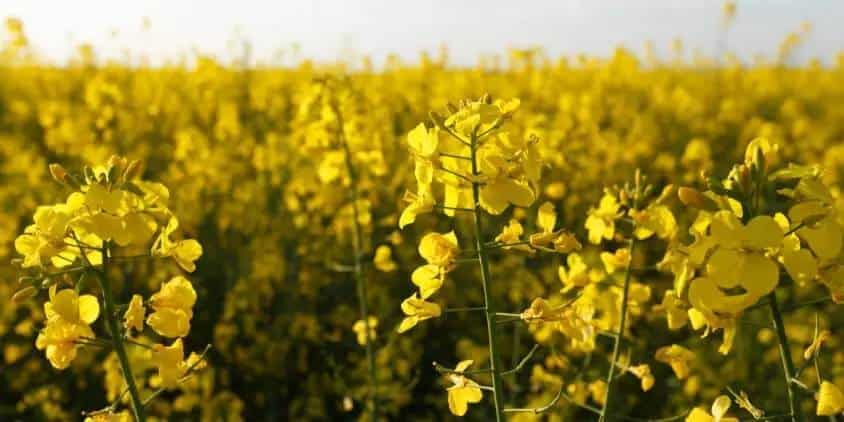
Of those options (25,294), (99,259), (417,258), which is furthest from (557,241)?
(417,258)

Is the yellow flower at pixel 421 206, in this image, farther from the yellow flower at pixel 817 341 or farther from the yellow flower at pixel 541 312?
the yellow flower at pixel 817 341

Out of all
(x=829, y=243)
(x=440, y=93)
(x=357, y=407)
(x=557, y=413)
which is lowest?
(x=357, y=407)

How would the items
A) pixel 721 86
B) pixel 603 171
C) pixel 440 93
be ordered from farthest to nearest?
pixel 721 86
pixel 440 93
pixel 603 171

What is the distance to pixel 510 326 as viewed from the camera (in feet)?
16.0

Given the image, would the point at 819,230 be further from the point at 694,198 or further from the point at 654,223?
→ the point at 654,223

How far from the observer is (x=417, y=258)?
5625 millimetres

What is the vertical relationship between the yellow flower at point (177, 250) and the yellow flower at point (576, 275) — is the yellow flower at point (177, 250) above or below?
above

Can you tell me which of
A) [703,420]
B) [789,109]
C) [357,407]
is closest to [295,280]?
[357,407]

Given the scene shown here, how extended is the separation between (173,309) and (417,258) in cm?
397

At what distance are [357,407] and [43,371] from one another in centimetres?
166

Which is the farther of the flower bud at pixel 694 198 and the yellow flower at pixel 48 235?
the yellow flower at pixel 48 235

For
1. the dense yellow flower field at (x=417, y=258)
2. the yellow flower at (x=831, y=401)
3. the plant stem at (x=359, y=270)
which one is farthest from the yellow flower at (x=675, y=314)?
the plant stem at (x=359, y=270)

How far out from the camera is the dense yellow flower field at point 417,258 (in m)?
1.60

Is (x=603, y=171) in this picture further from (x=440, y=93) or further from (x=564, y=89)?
(x=564, y=89)
